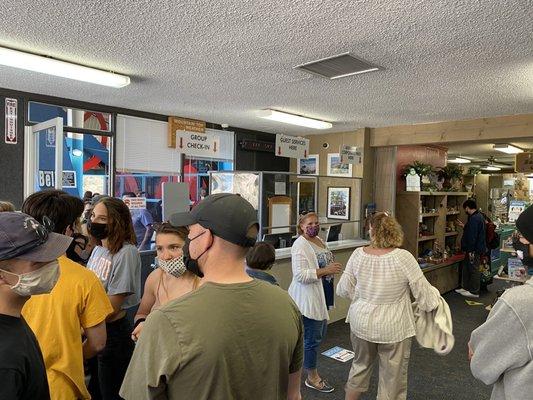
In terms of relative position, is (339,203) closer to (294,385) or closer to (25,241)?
(294,385)

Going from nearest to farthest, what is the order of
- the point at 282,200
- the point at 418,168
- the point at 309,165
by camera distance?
the point at 282,200
the point at 418,168
the point at 309,165

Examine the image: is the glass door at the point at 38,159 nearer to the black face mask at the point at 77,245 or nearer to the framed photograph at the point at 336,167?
the black face mask at the point at 77,245

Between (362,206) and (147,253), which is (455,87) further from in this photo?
(147,253)

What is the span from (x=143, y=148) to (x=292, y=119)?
2.02m

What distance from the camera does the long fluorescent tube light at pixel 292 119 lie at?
5.00 meters

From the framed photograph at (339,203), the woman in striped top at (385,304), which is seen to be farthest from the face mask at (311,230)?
the framed photograph at (339,203)

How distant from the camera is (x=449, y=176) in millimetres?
7188

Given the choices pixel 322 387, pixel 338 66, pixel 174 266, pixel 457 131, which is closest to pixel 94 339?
pixel 174 266

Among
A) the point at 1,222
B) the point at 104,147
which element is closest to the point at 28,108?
A: the point at 104,147

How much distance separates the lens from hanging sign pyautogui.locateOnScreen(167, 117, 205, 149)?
5.59m

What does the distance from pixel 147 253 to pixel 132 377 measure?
441cm

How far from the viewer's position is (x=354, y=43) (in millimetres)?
2645

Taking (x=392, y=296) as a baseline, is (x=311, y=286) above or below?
below

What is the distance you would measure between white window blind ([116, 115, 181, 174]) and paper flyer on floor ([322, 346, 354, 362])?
3230 millimetres
